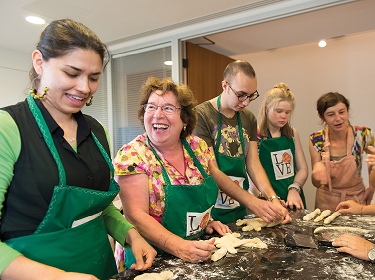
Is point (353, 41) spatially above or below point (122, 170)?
above

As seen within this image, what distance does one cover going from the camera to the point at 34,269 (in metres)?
0.70

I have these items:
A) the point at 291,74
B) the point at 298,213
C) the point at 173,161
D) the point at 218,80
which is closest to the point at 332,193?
the point at 298,213

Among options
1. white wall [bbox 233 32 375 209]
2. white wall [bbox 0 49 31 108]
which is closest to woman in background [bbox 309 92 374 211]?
white wall [bbox 233 32 375 209]

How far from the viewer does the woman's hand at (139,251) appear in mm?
943

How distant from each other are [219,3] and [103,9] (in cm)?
98

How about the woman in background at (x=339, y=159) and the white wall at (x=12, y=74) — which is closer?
the woman in background at (x=339, y=159)

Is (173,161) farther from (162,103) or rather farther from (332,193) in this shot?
(332,193)

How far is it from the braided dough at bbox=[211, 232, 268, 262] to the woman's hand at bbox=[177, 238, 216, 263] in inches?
1.8

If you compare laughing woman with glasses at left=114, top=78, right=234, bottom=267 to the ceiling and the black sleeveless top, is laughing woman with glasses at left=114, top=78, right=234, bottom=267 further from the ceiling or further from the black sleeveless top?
the ceiling

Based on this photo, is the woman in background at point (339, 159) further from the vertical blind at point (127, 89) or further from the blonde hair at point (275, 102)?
the vertical blind at point (127, 89)

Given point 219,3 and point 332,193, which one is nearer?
point 332,193

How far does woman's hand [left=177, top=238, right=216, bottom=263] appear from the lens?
3.24 ft

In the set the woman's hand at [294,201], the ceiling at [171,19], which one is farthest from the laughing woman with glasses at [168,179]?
the ceiling at [171,19]

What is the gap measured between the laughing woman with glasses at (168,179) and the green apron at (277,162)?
956mm
